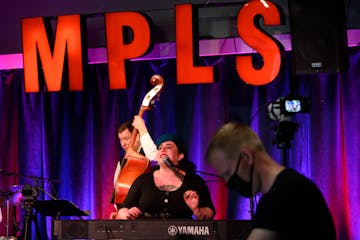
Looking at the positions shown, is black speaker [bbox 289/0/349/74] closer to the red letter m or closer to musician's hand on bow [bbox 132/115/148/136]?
musician's hand on bow [bbox 132/115/148/136]

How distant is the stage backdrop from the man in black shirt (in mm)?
3836

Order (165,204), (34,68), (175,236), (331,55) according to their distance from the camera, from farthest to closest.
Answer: (34,68) < (331,55) < (165,204) < (175,236)

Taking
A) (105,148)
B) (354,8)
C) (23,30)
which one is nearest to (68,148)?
(105,148)

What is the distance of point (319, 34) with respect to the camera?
5.55 metres

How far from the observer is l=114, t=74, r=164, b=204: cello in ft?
18.5

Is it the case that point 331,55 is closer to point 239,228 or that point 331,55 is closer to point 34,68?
point 239,228

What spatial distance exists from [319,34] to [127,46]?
203 centimetres

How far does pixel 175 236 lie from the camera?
4203mm

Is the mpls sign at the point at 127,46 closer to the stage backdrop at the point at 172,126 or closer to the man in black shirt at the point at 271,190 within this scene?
the stage backdrop at the point at 172,126

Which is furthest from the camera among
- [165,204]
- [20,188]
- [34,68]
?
[34,68]

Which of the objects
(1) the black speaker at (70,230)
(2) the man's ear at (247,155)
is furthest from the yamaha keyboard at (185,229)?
(2) the man's ear at (247,155)

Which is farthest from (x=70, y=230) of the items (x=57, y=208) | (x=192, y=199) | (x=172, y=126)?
(x=172, y=126)

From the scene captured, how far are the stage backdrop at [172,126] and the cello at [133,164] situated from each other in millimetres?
735

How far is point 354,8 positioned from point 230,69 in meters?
1.41
